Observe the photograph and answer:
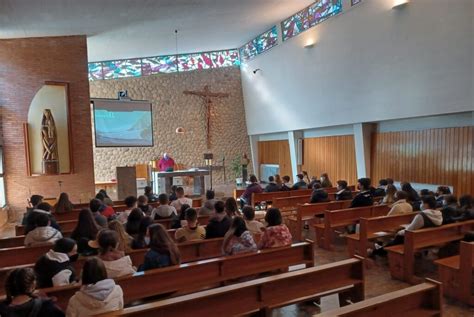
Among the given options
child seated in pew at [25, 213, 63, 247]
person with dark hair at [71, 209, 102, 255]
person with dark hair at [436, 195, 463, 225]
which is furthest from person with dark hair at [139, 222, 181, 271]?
person with dark hair at [436, 195, 463, 225]

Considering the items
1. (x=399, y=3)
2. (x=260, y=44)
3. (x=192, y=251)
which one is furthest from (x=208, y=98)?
(x=192, y=251)

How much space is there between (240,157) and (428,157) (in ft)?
26.1

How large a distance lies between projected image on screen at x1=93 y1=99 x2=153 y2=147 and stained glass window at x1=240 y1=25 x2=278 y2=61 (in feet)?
14.7

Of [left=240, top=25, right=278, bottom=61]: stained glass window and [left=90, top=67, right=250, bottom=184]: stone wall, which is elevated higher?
[left=240, top=25, right=278, bottom=61]: stained glass window

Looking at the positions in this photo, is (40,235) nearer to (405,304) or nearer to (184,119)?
(405,304)

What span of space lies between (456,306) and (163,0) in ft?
22.7

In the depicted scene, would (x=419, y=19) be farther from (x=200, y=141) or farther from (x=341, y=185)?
(x=200, y=141)

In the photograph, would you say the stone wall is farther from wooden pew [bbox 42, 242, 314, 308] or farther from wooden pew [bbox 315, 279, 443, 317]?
wooden pew [bbox 315, 279, 443, 317]

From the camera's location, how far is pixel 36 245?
3.55 meters

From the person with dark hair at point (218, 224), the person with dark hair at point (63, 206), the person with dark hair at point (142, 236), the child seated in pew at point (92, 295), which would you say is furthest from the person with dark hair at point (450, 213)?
the person with dark hair at point (63, 206)

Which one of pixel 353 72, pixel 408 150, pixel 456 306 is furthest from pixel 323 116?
pixel 456 306

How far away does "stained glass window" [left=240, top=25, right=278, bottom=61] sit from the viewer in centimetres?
1144

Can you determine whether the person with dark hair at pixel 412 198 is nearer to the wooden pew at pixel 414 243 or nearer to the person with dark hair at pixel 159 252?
the wooden pew at pixel 414 243

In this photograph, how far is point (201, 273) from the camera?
2.89 meters
